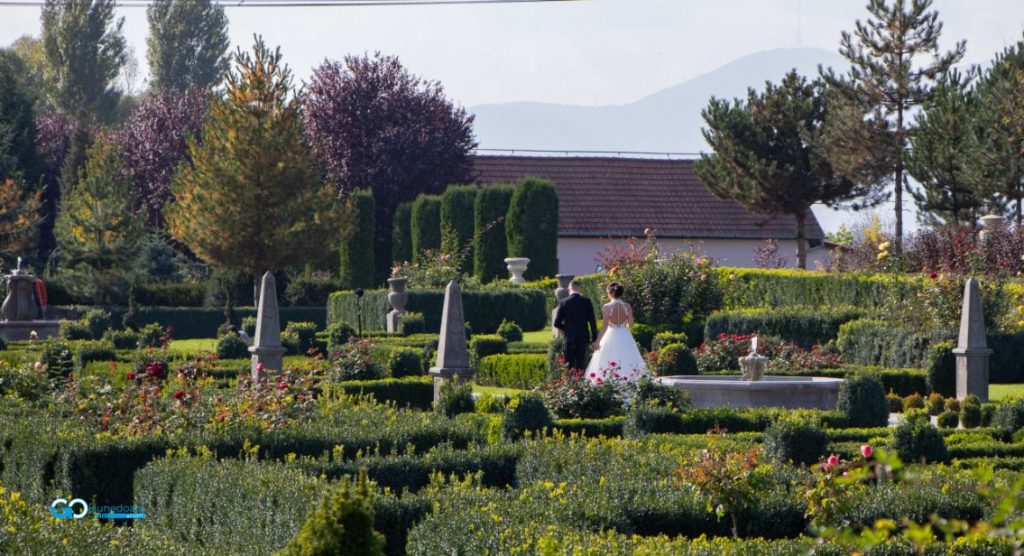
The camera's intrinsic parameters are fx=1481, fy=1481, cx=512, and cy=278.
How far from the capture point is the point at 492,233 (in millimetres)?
40719

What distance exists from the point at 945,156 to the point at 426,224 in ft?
48.8

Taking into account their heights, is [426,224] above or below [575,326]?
above

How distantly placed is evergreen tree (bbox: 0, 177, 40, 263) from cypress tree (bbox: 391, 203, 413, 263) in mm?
11719

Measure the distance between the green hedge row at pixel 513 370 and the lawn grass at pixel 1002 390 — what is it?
6.20 meters

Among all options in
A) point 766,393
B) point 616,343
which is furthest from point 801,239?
point 766,393

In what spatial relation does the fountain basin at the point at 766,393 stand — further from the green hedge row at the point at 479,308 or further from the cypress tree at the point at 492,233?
the cypress tree at the point at 492,233

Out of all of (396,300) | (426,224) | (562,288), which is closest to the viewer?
(396,300)

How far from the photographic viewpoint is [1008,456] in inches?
522

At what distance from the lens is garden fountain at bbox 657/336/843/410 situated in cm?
1773

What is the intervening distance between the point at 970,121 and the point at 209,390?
78.3ft

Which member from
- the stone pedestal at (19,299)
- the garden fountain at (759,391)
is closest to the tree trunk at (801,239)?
the stone pedestal at (19,299)

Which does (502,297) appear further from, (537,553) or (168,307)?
(537,553)

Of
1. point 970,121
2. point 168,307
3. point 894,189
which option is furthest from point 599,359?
point 894,189

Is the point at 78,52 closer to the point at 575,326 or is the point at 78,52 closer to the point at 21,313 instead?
Result: the point at 21,313
